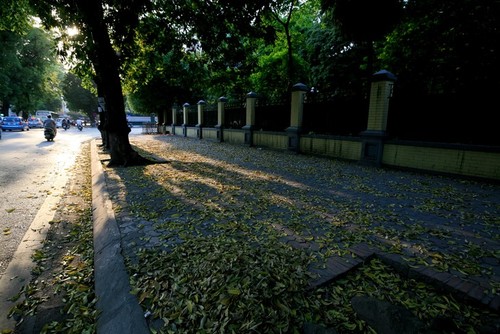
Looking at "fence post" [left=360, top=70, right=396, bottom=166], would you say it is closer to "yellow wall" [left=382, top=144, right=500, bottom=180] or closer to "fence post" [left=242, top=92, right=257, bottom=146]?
"yellow wall" [left=382, top=144, right=500, bottom=180]

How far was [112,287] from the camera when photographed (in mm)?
2627

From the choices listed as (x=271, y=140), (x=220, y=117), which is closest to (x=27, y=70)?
(x=220, y=117)

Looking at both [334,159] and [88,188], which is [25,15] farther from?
[334,159]

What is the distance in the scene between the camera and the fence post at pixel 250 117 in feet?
50.0

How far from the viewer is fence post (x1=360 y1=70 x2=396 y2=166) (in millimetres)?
9039

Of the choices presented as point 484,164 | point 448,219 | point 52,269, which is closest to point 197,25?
point 52,269

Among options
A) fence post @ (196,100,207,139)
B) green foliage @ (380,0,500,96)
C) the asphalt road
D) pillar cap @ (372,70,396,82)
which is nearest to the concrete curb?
the asphalt road

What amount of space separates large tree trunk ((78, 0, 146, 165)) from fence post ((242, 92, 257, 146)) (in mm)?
7190

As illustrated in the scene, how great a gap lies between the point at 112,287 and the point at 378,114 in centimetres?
933

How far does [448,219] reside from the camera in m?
4.47

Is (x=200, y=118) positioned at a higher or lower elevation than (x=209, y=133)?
higher

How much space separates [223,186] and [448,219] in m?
4.53

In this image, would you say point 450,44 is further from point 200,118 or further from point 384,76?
point 200,118

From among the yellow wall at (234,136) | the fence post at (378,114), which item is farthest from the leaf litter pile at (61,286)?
the yellow wall at (234,136)
